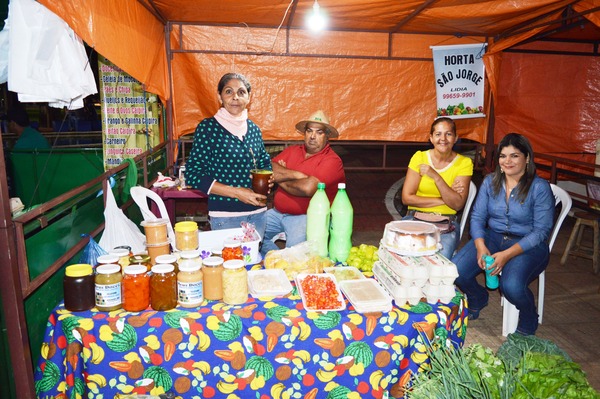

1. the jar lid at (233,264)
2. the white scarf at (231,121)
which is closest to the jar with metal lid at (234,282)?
the jar lid at (233,264)

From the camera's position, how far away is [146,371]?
78.6 inches

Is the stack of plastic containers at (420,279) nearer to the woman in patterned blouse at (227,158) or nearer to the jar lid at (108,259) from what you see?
the woman in patterned blouse at (227,158)

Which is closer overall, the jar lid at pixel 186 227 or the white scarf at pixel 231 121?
the jar lid at pixel 186 227

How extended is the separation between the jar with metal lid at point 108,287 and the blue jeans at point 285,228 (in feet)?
5.32

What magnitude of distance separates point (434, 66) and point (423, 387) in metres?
4.87

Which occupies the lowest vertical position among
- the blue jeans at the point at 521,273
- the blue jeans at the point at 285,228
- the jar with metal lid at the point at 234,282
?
the blue jeans at the point at 521,273

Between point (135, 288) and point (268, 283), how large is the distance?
26.9 inches

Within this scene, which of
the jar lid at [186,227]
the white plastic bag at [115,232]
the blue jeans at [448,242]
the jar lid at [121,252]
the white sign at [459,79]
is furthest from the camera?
the white sign at [459,79]

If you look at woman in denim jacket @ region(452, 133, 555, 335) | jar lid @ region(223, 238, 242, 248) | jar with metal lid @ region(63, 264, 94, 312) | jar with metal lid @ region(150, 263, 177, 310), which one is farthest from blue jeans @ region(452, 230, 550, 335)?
jar with metal lid @ region(63, 264, 94, 312)

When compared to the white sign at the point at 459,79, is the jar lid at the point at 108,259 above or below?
below

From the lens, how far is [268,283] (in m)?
2.30

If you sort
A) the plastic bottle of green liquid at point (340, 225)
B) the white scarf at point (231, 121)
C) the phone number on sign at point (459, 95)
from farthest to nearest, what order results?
1. the phone number on sign at point (459, 95)
2. the white scarf at point (231, 121)
3. the plastic bottle of green liquid at point (340, 225)

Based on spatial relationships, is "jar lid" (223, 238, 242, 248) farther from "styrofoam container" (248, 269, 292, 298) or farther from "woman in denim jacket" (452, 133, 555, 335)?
"woman in denim jacket" (452, 133, 555, 335)

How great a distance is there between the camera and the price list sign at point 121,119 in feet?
19.4
